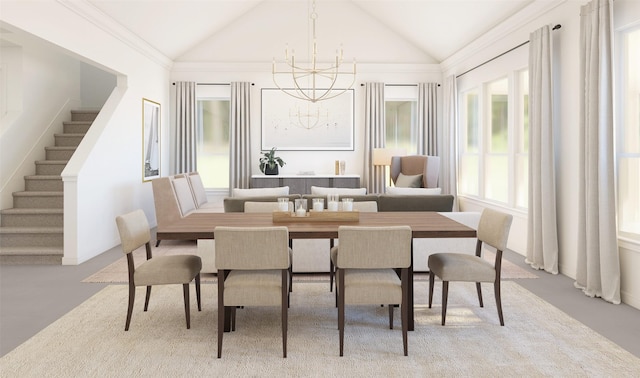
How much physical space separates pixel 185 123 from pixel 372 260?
7370 millimetres

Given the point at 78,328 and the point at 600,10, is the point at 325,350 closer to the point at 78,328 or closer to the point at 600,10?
the point at 78,328

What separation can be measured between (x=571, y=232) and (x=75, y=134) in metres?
6.89

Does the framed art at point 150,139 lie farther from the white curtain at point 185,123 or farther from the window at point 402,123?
the window at point 402,123

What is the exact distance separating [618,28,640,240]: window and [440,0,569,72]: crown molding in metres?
1.18

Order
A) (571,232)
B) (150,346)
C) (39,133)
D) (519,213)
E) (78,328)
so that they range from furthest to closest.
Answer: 1. (39,133)
2. (519,213)
3. (571,232)
4. (78,328)
5. (150,346)

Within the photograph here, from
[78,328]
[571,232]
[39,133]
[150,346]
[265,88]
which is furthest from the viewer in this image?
[265,88]

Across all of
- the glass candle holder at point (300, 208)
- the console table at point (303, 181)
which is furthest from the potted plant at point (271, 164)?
the glass candle holder at point (300, 208)

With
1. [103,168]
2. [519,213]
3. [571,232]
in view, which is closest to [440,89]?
[519,213]

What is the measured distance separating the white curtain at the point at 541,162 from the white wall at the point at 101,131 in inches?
205

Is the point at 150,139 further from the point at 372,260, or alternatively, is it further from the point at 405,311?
the point at 405,311

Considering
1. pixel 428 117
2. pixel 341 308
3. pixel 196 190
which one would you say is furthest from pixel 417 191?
pixel 428 117

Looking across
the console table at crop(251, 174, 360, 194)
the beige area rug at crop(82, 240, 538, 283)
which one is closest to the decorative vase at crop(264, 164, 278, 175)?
the console table at crop(251, 174, 360, 194)

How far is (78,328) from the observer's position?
3.54 metres

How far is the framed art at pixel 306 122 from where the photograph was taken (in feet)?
32.2
